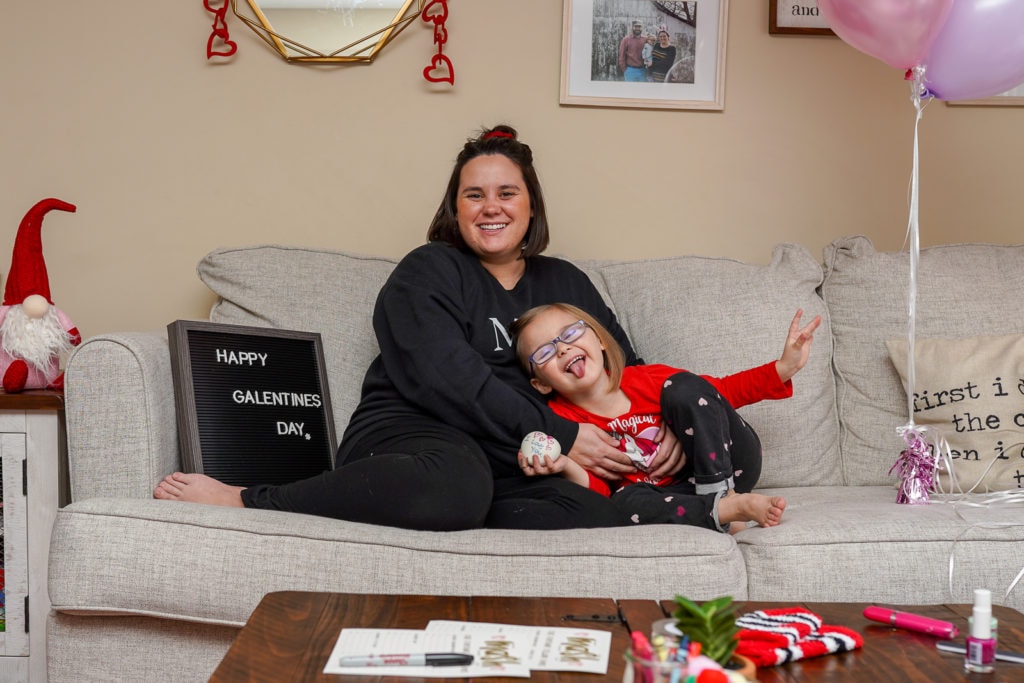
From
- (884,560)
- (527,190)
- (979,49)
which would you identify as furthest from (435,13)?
(884,560)

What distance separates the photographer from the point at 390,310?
208 cm

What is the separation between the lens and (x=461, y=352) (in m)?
1.99

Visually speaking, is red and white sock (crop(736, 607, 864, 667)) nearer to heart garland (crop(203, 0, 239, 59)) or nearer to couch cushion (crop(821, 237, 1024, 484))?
couch cushion (crop(821, 237, 1024, 484))

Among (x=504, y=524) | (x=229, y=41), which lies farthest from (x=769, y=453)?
(x=229, y=41)

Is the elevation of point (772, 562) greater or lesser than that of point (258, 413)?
lesser

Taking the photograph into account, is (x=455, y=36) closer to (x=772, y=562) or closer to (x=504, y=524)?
(x=504, y=524)

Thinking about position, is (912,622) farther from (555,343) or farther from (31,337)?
(31,337)

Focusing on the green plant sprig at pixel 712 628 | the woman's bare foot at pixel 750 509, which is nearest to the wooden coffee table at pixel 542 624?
the green plant sprig at pixel 712 628

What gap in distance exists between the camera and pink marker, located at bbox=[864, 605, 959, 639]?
3.72ft

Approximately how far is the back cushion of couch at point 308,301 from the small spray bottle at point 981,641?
58.5 inches

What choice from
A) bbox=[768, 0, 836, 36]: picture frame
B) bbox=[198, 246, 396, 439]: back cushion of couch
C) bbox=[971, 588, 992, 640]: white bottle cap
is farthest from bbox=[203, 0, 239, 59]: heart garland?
bbox=[971, 588, 992, 640]: white bottle cap

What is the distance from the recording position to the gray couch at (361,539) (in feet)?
5.16

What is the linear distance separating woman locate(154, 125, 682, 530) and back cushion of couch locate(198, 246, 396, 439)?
0.15m

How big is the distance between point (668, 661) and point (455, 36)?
7.26ft
